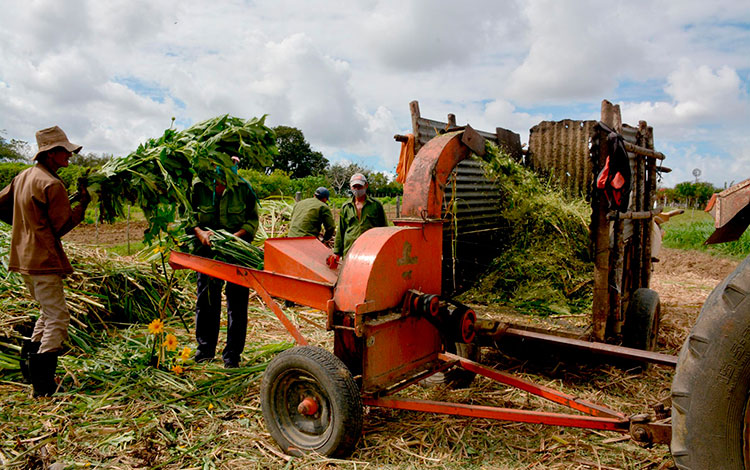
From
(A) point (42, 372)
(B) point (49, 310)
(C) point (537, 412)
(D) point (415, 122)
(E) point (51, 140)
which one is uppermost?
(D) point (415, 122)

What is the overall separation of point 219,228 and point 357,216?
171 centimetres

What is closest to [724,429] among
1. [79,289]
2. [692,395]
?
[692,395]

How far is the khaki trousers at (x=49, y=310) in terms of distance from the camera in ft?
12.4

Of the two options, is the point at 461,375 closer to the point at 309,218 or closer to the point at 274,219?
the point at 309,218

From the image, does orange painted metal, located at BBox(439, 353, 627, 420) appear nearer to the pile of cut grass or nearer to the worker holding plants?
the worker holding plants

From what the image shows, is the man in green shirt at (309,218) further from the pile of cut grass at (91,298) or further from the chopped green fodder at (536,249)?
the chopped green fodder at (536,249)

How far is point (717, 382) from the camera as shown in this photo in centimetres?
181

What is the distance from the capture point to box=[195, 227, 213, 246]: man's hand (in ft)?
14.0

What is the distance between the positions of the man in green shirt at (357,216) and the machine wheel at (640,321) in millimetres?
2709

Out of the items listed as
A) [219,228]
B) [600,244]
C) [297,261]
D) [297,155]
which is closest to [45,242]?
[219,228]

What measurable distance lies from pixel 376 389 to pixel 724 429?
1801 mm

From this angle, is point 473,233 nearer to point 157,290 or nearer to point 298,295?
point 298,295

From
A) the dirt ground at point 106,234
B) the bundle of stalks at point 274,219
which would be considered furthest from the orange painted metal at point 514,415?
the dirt ground at point 106,234

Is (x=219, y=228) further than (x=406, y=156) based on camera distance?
No
